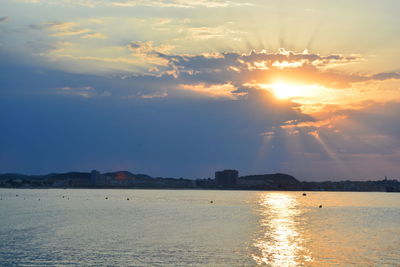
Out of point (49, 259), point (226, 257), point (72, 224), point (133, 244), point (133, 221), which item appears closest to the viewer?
point (49, 259)

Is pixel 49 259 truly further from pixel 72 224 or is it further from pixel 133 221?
pixel 133 221

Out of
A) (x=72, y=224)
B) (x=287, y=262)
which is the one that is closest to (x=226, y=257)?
(x=287, y=262)

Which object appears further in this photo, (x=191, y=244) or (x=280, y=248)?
(x=191, y=244)

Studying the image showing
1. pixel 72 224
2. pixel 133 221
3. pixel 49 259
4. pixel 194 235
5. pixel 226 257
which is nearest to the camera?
pixel 49 259

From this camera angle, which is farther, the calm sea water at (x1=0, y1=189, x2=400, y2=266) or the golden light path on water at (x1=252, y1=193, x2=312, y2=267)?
the golden light path on water at (x1=252, y1=193, x2=312, y2=267)

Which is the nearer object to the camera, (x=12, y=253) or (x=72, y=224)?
(x=12, y=253)

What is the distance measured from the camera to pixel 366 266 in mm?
69062

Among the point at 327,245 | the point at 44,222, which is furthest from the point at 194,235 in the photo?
the point at 44,222

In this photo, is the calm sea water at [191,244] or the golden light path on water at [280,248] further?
the golden light path on water at [280,248]

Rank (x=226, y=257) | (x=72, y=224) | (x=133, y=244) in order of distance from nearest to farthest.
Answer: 1. (x=226, y=257)
2. (x=133, y=244)
3. (x=72, y=224)

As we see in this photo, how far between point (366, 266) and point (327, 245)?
20895mm

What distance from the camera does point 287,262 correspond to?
70.7m

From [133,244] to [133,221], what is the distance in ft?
157

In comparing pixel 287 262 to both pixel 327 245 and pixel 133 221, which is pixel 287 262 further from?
pixel 133 221
